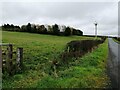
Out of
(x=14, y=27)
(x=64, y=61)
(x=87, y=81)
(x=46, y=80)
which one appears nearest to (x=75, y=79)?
(x=87, y=81)

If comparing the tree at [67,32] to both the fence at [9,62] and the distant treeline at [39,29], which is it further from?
the fence at [9,62]

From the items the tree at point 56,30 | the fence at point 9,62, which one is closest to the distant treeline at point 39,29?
the tree at point 56,30

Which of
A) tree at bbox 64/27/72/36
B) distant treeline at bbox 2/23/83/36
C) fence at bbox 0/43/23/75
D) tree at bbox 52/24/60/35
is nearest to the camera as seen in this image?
fence at bbox 0/43/23/75

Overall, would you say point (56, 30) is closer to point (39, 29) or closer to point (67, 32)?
point (67, 32)

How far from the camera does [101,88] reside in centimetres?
883

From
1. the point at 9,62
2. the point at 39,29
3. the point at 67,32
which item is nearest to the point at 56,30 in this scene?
the point at 67,32

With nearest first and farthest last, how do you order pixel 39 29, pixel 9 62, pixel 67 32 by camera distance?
pixel 9 62
pixel 39 29
pixel 67 32

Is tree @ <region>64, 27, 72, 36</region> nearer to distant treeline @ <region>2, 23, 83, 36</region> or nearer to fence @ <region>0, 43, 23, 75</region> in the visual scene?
distant treeline @ <region>2, 23, 83, 36</region>

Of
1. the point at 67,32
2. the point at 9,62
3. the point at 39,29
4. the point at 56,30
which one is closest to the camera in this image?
the point at 9,62

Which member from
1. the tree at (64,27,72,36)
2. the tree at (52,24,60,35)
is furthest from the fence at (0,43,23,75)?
the tree at (64,27,72,36)

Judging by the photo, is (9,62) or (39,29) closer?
(9,62)

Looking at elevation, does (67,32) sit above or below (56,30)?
below

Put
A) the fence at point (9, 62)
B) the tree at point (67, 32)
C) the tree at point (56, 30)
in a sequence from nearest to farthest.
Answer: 1. the fence at point (9, 62)
2. the tree at point (56, 30)
3. the tree at point (67, 32)

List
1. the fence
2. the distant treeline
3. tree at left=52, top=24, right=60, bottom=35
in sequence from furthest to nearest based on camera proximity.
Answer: tree at left=52, top=24, right=60, bottom=35, the distant treeline, the fence
